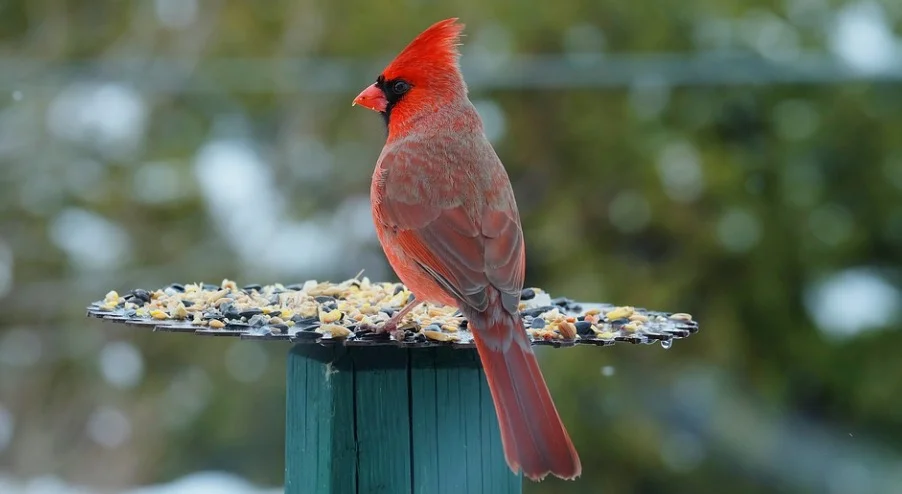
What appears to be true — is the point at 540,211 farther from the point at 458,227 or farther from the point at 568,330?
the point at 568,330

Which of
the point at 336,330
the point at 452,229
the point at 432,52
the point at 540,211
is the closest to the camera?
the point at 336,330

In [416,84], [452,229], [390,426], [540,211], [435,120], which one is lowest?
[390,426]

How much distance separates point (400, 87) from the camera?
9.91 ft

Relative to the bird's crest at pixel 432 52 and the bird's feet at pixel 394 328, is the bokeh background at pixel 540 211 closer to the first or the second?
the bird's crest at pixel 432 52

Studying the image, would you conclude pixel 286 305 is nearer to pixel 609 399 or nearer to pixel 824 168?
pixel 609 399

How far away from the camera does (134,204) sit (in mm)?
6121

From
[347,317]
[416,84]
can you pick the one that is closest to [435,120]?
[416,84]

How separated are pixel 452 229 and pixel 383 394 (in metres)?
0.48

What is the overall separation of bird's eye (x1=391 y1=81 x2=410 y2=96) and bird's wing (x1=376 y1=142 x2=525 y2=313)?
0.25m

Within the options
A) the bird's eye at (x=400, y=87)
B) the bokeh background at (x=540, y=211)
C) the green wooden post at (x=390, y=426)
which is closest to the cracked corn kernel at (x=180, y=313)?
the green wooden post at (x=390, y=426)

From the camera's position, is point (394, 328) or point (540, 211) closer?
point (394, 328)

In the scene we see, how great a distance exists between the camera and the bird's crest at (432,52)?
112 inches

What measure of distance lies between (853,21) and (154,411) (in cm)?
414

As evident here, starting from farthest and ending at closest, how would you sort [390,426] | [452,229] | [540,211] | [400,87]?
1. [540,211]
2. [400,87]
3. [452,229]
4. [390,426]
